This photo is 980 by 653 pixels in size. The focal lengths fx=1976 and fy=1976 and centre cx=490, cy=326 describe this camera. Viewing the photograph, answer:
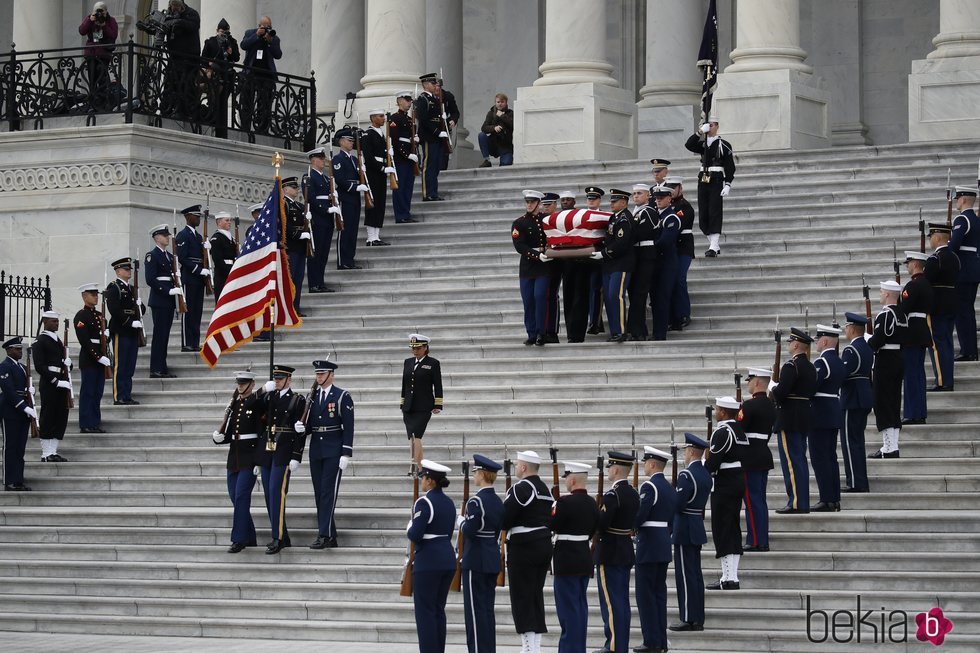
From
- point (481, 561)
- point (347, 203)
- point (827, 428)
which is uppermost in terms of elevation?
point (347, 203)

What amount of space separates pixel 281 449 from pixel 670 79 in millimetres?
15212

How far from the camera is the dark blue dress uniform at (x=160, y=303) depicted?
24.5 metres

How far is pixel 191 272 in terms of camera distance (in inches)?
990

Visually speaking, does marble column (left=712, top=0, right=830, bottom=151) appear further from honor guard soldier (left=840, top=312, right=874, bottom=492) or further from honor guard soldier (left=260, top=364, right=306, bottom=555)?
honor guard soldier (left=260, top=364, right=306, bottom=555)

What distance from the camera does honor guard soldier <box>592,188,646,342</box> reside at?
22875mm

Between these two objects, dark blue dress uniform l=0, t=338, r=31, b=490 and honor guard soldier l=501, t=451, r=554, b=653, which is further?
dark blue dress uniform l=0, t=338, r=31, b=490

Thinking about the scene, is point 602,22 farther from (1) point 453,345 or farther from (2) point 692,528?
(2) point 692,528

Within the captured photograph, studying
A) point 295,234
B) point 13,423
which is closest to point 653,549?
point 13,423

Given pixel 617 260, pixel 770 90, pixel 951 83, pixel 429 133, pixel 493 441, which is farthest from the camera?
pixel 770 90

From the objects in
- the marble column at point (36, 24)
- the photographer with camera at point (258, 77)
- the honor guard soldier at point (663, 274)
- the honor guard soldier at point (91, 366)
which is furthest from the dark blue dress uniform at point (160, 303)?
the marble column at point (36, 24)

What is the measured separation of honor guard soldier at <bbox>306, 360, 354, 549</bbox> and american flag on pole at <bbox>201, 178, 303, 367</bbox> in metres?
1.70

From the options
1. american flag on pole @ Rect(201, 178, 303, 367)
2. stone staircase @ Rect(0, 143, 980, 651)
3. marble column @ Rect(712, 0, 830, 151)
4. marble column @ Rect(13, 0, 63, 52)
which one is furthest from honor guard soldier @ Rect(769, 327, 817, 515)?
marble column @ Rect(13, 0, 63, 52)

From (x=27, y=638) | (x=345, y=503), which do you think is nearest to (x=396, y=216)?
(x=345, y=503)

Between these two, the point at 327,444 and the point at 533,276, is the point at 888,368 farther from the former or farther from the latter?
the point at 327,444
